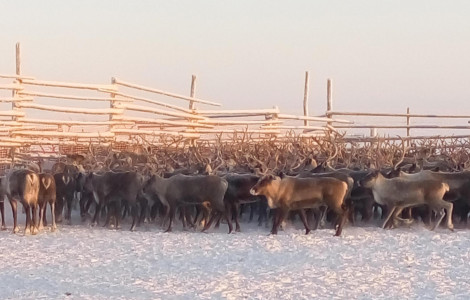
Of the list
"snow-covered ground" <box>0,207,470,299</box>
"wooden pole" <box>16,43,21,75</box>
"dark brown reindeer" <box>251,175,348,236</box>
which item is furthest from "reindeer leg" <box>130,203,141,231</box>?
"wooden pole" <box>16,43,21,75</box>

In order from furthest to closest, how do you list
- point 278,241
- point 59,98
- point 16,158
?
point 59,98 < point 16,158 < point 278,241

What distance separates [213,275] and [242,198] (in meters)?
4.84

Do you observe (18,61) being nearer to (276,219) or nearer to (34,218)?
(34,218)

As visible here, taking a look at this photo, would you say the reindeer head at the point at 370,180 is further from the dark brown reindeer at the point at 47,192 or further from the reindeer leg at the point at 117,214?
the dark brown reindeer at the point at 47,192

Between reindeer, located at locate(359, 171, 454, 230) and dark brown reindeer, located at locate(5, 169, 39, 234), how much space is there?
17.6ft

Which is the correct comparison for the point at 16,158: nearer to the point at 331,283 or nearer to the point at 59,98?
the point at 59,98

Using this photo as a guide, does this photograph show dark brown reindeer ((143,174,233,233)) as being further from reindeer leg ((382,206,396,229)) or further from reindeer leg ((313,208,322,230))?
reindeer leg ((382,206,396,229))

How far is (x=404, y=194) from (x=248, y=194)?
2582 mm

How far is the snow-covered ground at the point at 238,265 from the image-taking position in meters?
8.91

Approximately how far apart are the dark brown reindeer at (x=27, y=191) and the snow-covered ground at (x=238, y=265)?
0.40m

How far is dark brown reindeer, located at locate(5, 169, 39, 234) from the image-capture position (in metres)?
14.1

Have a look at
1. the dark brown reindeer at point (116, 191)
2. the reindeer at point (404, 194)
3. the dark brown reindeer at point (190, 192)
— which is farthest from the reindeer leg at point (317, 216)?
the dark brown reindeer at point (116, 191)

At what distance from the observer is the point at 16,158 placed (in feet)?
63.4

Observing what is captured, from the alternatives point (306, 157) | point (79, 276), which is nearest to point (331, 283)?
point (79, 276)
